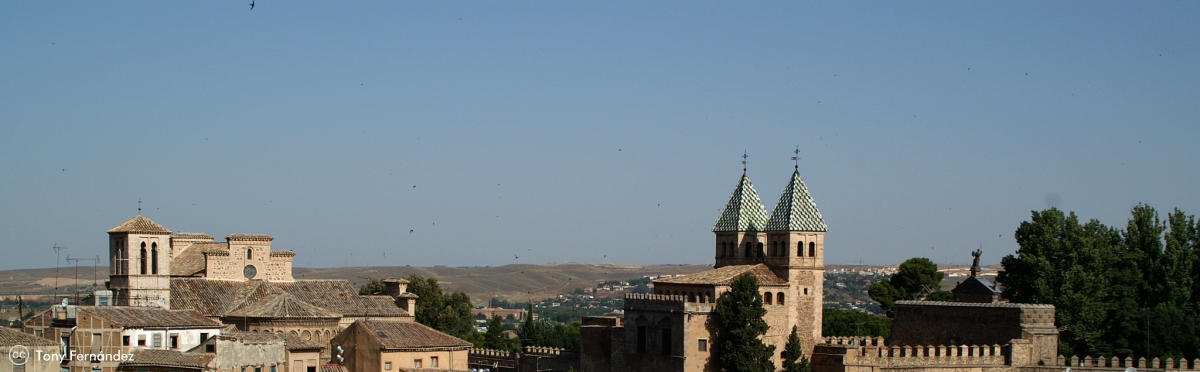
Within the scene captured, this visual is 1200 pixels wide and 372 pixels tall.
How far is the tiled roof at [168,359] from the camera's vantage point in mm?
42562

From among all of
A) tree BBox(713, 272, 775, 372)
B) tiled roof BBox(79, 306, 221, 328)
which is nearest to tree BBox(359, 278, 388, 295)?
tiled roof BBox(79, 306, 221, 328)

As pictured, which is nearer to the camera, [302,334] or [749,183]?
[302,334]

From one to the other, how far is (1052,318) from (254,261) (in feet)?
101

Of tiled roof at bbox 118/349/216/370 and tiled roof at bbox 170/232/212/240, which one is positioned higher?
tiled roof at bbox 170/232/212/240

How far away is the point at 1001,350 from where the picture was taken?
52469mm

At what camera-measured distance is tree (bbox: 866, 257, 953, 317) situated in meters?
78.4

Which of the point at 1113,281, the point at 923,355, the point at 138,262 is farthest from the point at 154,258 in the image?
the point at 1113,281

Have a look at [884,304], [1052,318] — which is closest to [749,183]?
[1052,318]

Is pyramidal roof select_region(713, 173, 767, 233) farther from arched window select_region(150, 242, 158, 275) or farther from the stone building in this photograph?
arched window select_region(150, 242, 158, 275)

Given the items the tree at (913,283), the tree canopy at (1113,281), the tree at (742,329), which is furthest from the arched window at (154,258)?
the tree at (913,283)

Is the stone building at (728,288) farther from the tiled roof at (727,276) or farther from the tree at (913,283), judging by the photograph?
the tree at (913,283)

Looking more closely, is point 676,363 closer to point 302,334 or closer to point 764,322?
point 764,322

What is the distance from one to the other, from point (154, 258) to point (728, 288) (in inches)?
804

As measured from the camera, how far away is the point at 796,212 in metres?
55.5
